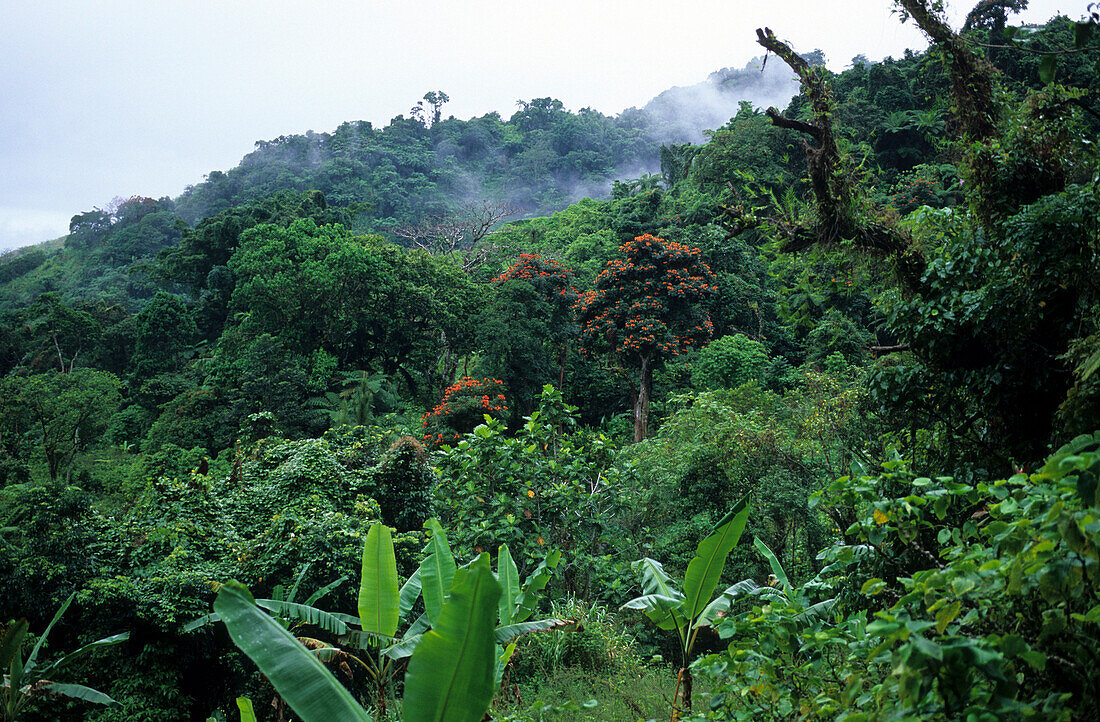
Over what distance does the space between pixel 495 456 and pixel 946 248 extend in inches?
183

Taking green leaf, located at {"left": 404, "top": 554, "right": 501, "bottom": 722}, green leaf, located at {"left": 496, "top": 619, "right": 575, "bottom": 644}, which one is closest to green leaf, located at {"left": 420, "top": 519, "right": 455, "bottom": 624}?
green leaf, located at {"left": 496, "top": 619, "right": 575, "bottom": 644}

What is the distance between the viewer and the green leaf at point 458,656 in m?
2.30

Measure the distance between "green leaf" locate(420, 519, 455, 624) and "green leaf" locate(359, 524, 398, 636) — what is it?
0.18 m

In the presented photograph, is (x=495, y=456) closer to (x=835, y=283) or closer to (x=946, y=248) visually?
(x=835, y=283)

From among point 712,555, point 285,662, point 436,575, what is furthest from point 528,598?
point 285,662

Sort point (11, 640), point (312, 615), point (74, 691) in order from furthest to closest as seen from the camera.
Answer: point (74, 691), point (11, 640), point (312, 615)

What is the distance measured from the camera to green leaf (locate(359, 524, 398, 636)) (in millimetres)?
3512

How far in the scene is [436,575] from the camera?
12.3 feet

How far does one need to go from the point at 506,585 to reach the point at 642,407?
13875 mm

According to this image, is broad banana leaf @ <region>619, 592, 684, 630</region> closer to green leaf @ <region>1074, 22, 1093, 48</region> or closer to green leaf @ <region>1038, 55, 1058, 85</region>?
green leaf @ <region>1038, 55, 1058, 85</region>

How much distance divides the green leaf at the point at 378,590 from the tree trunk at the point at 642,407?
14.4 metres

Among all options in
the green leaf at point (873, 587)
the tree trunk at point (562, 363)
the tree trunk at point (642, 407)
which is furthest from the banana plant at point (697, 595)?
the tree trunk at point (562, 363)

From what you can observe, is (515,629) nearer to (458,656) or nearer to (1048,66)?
(458,656)

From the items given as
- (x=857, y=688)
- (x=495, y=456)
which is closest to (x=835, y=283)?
(x=495, y=456)
